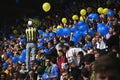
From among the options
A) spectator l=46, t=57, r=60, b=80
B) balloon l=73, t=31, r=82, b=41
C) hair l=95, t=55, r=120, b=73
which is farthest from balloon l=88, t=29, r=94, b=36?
hair l=95, t=55, r=120, b=73

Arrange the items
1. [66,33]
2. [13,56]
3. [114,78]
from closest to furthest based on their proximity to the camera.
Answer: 1. [114,78]
2. [66,33]
3. [13,56]

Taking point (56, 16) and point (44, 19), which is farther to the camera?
point (44, 19)

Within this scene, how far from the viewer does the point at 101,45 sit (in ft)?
36.2

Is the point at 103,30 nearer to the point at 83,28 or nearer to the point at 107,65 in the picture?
the point at 83,28

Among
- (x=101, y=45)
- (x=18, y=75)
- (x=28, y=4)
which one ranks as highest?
(x=28, y=4)

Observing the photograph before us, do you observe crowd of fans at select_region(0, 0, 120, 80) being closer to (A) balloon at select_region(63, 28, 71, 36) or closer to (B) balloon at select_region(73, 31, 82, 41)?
(B) balloon at select_region(73, 31, 82, 41)

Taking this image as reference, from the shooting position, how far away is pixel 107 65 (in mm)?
1938

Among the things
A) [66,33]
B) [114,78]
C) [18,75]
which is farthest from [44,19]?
[114,78]

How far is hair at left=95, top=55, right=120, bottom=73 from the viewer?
76.4 inches

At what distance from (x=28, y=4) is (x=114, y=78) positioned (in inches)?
987

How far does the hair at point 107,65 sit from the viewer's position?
194 cm

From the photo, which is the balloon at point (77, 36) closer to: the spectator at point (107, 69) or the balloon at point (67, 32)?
the balloon at point (67, 32)

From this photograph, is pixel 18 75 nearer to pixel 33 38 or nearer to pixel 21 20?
pixel 33 38

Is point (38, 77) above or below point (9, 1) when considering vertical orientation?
below
